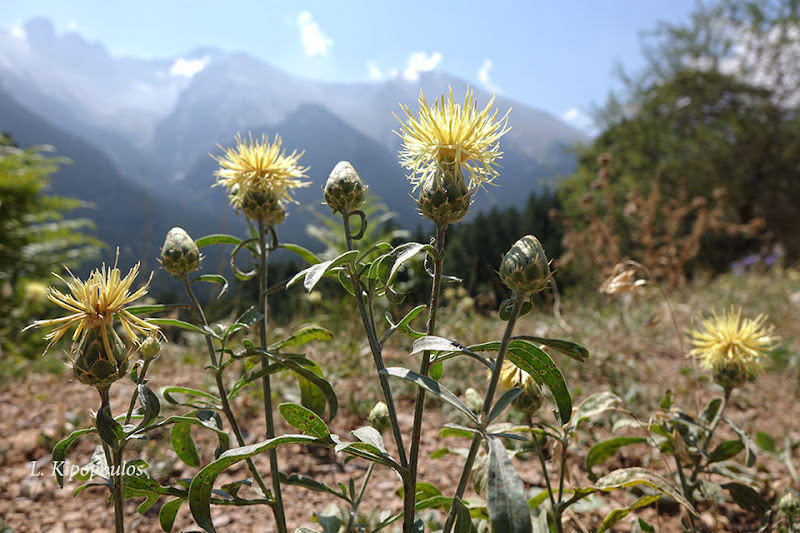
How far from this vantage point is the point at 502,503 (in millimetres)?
650

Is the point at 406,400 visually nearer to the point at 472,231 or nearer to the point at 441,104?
the point at 441,104

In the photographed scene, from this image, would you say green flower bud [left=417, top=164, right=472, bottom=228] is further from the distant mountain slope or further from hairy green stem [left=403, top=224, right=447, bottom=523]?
the distant mountain slope

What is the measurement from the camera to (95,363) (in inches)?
32.7

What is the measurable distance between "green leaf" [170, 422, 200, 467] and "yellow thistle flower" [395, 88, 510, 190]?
838 millimetres

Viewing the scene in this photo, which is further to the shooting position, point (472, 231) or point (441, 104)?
point (472, 231)

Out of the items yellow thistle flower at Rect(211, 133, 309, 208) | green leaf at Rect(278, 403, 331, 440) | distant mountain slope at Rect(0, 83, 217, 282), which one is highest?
distant mountain slope at Rect(0, 83, 217, 282)

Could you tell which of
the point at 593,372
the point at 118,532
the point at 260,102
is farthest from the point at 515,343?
the point at 260,102

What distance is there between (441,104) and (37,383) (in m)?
3.62

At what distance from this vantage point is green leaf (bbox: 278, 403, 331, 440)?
34.3 inches

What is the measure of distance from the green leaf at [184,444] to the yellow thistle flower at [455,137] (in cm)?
84

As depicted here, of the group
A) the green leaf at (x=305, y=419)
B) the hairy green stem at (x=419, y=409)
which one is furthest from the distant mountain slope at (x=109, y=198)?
the hairy green stem at (x=419, y=409)

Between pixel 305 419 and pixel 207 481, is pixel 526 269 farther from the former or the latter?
pixel 207 481

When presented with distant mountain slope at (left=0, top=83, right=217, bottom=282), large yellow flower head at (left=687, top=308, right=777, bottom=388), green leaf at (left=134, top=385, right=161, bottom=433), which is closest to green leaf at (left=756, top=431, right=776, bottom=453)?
large yellow flower head at (left=687, top=308, right=777, bottom=388)

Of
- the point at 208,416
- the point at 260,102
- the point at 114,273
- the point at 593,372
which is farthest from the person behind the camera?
the point at 260,102
